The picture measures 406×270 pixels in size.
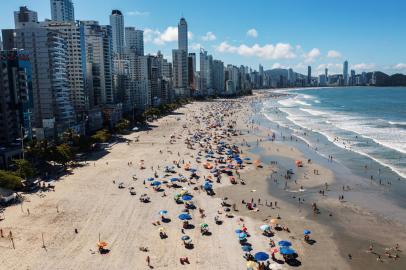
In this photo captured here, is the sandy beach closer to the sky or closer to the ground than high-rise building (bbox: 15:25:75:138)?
closer to the ground

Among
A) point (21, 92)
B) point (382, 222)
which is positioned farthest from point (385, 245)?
point (21, 92)

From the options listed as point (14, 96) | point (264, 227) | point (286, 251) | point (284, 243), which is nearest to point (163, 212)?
point (264, 227)

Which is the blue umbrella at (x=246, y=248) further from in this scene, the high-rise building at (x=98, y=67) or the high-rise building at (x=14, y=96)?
the high-rise building at (x=98, y=67)

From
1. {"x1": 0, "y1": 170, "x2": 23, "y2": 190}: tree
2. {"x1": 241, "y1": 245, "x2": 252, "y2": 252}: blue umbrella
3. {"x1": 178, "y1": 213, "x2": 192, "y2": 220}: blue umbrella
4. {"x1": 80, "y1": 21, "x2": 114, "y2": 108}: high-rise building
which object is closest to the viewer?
{"x1": 241, "y1": 245, "x2": 252, "y2": 252}: blue umbrella

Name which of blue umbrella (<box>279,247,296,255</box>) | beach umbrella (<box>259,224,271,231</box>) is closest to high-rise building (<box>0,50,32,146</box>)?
beach umbrella (<box>259,224,271,231</box>)

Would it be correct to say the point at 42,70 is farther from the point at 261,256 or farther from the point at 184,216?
the point at 261,256

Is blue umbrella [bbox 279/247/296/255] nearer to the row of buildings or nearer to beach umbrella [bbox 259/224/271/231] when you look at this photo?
beach umbrella [bbox 259/224/271/231]
